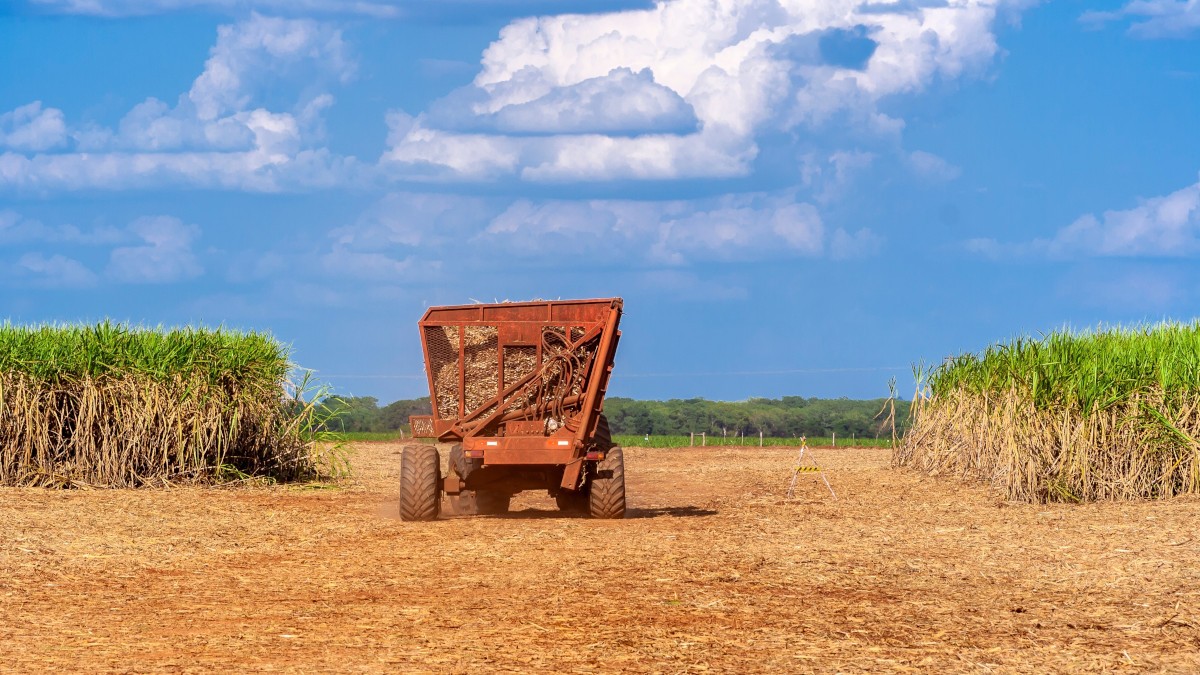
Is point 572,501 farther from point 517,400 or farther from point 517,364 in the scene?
point 517,364

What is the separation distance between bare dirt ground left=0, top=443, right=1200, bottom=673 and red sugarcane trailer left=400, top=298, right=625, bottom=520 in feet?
2.01

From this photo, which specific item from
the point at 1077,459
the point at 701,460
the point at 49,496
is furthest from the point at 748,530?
the point at 701,460

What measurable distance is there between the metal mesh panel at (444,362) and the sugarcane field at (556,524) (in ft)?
0.10

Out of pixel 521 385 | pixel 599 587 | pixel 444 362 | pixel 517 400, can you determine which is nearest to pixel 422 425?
pixel 444 362

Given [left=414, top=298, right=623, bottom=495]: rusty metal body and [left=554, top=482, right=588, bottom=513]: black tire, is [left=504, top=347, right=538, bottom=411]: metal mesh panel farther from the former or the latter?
[left=554, top=482, right=588, bottom=513]: black tire

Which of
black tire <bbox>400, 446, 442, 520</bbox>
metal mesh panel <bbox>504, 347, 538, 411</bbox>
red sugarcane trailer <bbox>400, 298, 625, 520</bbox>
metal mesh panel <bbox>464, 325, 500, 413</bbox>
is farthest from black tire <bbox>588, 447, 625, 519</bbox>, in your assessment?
black tire <bbox>400, 446, 442, 520</bbox>

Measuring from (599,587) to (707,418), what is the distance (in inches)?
2109

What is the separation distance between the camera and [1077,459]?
20.2m

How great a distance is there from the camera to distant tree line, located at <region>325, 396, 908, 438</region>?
6288cm

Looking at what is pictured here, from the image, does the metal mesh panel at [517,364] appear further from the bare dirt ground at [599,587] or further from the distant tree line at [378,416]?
the distant tree line at [378,416]

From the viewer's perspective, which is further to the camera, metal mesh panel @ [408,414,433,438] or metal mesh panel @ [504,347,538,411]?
metal mesh panel @ [408,414,433,438]

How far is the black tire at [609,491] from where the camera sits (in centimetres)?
1819

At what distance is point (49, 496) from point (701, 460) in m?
19.3

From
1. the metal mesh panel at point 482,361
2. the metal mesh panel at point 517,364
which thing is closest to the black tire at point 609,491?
the metal mesh panel at point 517,364
